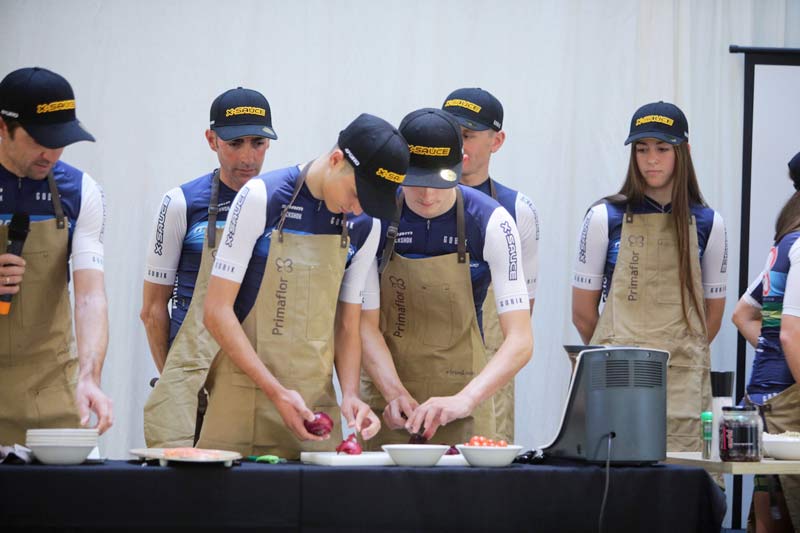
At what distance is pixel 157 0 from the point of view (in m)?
4.59

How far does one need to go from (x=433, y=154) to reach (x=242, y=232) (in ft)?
1.78

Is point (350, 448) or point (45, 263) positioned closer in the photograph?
point (350, 448)

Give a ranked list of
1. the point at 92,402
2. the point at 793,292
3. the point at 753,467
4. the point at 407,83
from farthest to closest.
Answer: the point at 407,83, the point at 793,292, the point at 92,402, the point at 753,467

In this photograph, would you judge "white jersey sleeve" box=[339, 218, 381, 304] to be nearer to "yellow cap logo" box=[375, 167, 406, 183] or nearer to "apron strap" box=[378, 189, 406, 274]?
"apron strap" box=[378, 189, 406, 274]

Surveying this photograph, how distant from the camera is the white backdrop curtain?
457cm

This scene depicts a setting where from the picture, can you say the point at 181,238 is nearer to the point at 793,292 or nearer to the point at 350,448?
the point at 350,448

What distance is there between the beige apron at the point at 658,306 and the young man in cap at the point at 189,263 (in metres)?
1.31

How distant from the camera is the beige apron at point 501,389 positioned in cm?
397

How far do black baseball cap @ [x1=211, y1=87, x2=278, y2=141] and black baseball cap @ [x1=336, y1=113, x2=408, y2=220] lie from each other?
45.8 inches

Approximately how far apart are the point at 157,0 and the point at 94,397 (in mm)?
2187

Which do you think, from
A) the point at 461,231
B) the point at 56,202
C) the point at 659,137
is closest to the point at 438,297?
the point at 461,231

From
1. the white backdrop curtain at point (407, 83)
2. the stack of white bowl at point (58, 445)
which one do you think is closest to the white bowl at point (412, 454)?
the stack of white bowl at point (58, 445)

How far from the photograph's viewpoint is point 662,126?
4.14 metres

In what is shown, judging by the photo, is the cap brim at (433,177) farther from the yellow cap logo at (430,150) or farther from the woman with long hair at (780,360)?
the woman with long hair at (780,360)
